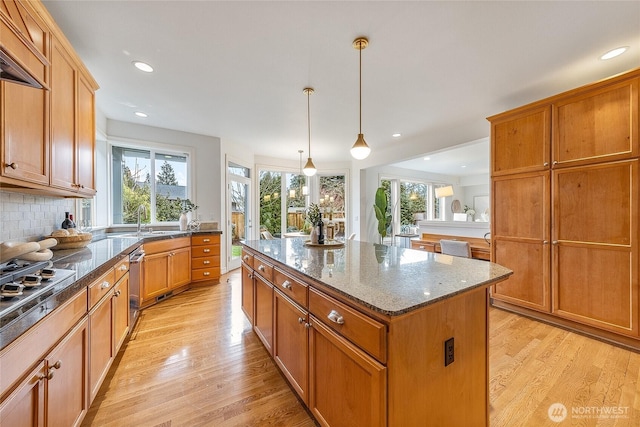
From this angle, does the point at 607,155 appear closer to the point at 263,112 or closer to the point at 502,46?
the point at 502,46

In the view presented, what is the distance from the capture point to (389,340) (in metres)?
0.93

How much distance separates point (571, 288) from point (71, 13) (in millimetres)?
4684

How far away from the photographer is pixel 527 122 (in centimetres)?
269

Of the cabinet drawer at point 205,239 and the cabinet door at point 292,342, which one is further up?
the cabinet drawer at point 205,239

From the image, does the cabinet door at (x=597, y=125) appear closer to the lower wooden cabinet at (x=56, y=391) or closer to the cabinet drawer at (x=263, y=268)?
the cabinet drawer at (x=263, y=268)

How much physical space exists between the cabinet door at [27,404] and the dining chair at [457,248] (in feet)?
12.2

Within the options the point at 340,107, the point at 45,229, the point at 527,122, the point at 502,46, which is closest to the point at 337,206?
the point at 340,107

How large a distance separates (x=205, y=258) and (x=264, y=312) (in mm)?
2321

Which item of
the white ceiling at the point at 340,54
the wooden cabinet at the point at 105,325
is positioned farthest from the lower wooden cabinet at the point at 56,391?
the white ceiling at the point at 340,54

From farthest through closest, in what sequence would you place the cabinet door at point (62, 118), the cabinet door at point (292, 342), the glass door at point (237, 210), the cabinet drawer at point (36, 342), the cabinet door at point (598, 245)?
the glass door at point (237, 210) < the cabinet door at point (598, 245) < the cabinet door at point (62, 118) < the cabinet door at point (292, 342) < the cabinet drawer at point (36, 342)

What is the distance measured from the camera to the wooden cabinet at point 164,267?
306 cm

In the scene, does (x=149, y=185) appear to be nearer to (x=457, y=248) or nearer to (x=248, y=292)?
(x=248, y=292)

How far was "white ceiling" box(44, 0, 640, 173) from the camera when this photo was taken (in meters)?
1.69

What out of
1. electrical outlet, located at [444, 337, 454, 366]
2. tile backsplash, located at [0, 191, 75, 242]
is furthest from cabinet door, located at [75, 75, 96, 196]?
electrical outlet, located at [444, 337, 454, 366]
